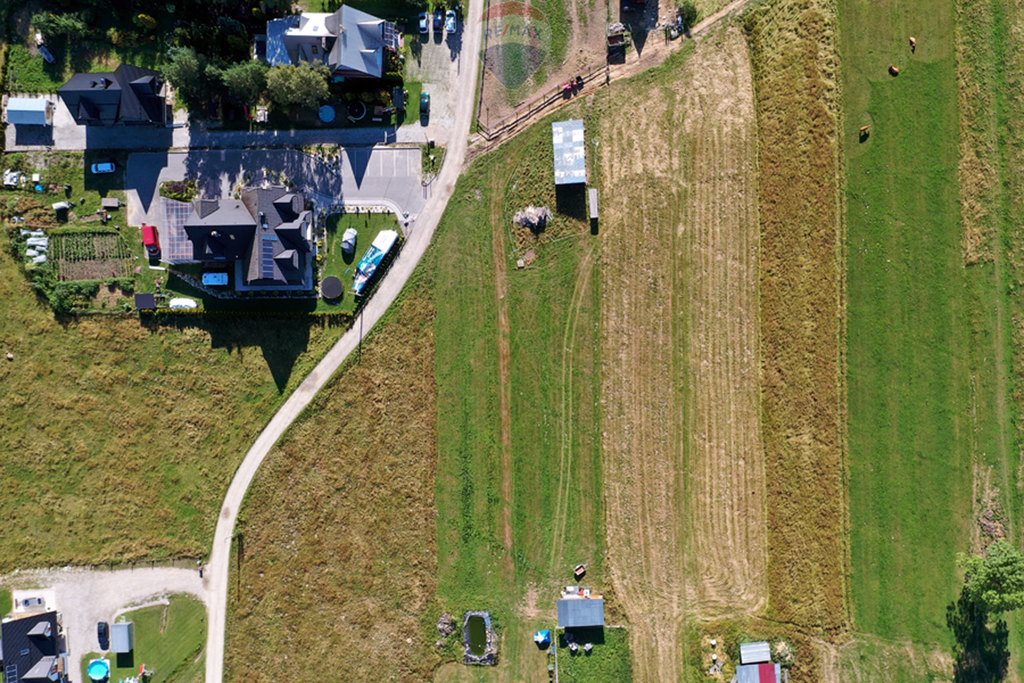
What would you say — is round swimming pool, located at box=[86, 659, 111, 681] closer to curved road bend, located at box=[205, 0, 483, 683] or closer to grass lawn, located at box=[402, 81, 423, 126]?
curved road bend, located at box=[205, 0, 483, 683]

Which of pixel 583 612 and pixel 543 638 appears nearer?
pixel 583 612

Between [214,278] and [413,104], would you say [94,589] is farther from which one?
[413,104]

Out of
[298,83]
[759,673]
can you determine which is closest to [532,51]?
[298,83]

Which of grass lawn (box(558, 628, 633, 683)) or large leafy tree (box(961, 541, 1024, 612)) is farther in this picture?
grass lawn (box(558, 628, 633, 683))

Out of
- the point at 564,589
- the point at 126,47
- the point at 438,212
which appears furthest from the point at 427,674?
the point at 126,47

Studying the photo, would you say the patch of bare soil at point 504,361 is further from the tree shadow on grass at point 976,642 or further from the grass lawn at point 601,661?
the tree shadow on grass at point 976,642

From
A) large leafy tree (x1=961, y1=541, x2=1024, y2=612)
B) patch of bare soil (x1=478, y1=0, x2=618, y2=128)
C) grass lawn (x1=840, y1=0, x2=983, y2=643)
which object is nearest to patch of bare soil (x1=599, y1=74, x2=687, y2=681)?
patch of bare soil (x1=478, y1=0, x2=618, y2=128)
